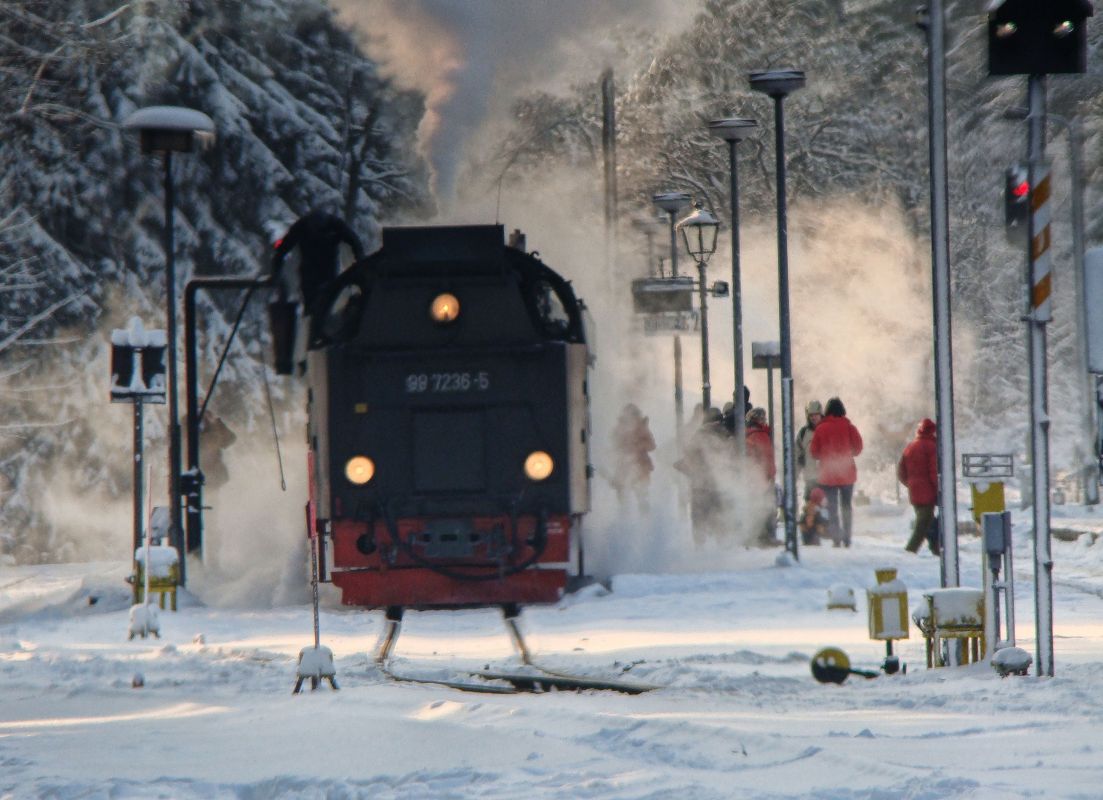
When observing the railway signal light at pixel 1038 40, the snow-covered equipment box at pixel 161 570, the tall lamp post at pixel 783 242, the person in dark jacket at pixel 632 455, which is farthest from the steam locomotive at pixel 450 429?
the person in dark jacket at pixel 632 455

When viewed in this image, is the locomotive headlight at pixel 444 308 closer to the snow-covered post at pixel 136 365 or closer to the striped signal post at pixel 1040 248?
the striped signal post at pixel 1040 248

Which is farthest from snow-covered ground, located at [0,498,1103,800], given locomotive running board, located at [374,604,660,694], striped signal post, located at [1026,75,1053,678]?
striped signal post, located at [1026,75,1053,678]

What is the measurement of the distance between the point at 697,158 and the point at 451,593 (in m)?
39.1

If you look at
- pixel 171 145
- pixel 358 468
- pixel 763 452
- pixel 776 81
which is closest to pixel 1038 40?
pixel 358 468

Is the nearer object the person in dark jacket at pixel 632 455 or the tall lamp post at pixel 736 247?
the tall lamp post at pixel 736 247

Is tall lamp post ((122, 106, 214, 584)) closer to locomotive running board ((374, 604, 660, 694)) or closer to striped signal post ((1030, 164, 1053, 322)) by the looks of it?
locomotive running board ((374, 604, 660, 694))

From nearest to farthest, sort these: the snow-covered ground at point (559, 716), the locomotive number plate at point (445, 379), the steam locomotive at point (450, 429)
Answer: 1. the snow-covered ground at point (559, 716)
2. the steam locomotive at point (450, 429)
3. the locomotive number plate at point (445, 379)

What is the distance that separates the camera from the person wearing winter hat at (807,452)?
2638 cm

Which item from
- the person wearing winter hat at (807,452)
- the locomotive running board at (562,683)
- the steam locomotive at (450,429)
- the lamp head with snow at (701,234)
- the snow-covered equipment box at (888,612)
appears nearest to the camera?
the locomotive running board at (562,683)

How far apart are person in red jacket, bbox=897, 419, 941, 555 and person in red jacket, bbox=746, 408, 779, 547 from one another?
6.03ft

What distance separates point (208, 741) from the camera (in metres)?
9.03

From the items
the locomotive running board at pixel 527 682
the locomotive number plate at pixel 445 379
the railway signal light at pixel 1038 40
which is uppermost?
the railway signal light at pixel 1038 40

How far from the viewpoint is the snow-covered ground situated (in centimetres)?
748

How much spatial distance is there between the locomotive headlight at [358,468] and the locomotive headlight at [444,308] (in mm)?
1060
